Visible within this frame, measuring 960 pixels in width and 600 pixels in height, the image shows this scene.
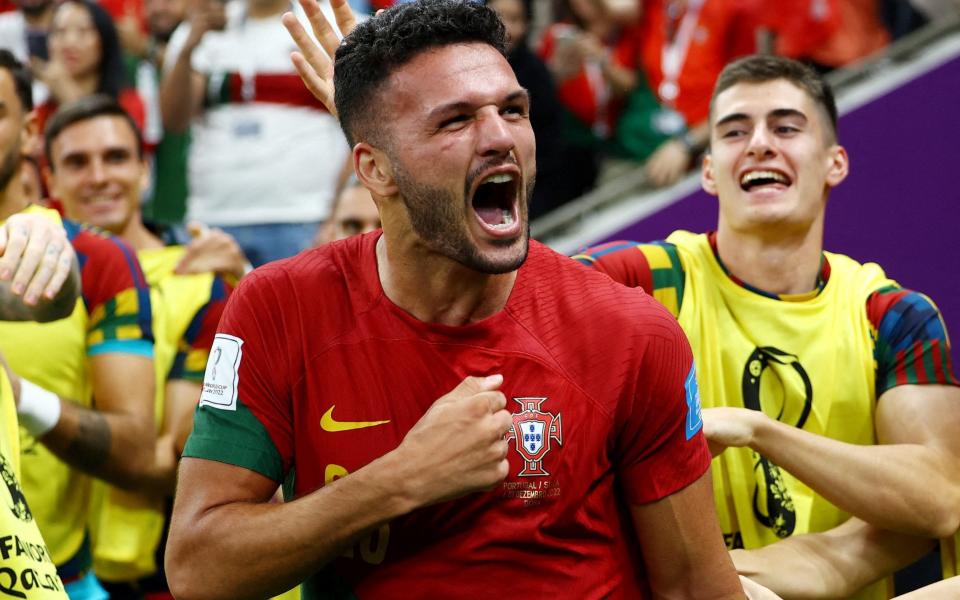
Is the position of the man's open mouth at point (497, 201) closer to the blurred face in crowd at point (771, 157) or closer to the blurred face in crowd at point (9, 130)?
the blurred face in crowd at point (771, 157)

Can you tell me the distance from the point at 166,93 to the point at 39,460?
2.56 meters

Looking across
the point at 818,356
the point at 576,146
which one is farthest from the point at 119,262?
the point at 576,146

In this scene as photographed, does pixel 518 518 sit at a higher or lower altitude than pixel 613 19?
lower

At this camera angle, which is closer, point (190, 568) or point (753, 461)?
point (190, 568)

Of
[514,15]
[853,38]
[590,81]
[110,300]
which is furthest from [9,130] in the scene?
[853,38]

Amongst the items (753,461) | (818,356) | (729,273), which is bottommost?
(753,461)

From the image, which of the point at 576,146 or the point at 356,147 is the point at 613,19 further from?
the point at 356,147

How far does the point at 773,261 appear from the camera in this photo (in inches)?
146

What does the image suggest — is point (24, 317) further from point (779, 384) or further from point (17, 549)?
point (779, 384)

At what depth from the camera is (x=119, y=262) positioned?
4.08 m

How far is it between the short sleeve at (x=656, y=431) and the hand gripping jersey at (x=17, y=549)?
110cm

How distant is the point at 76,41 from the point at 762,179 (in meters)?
3.73

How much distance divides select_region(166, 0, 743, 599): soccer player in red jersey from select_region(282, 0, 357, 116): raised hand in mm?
387

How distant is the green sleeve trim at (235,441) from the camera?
2.31 metres
